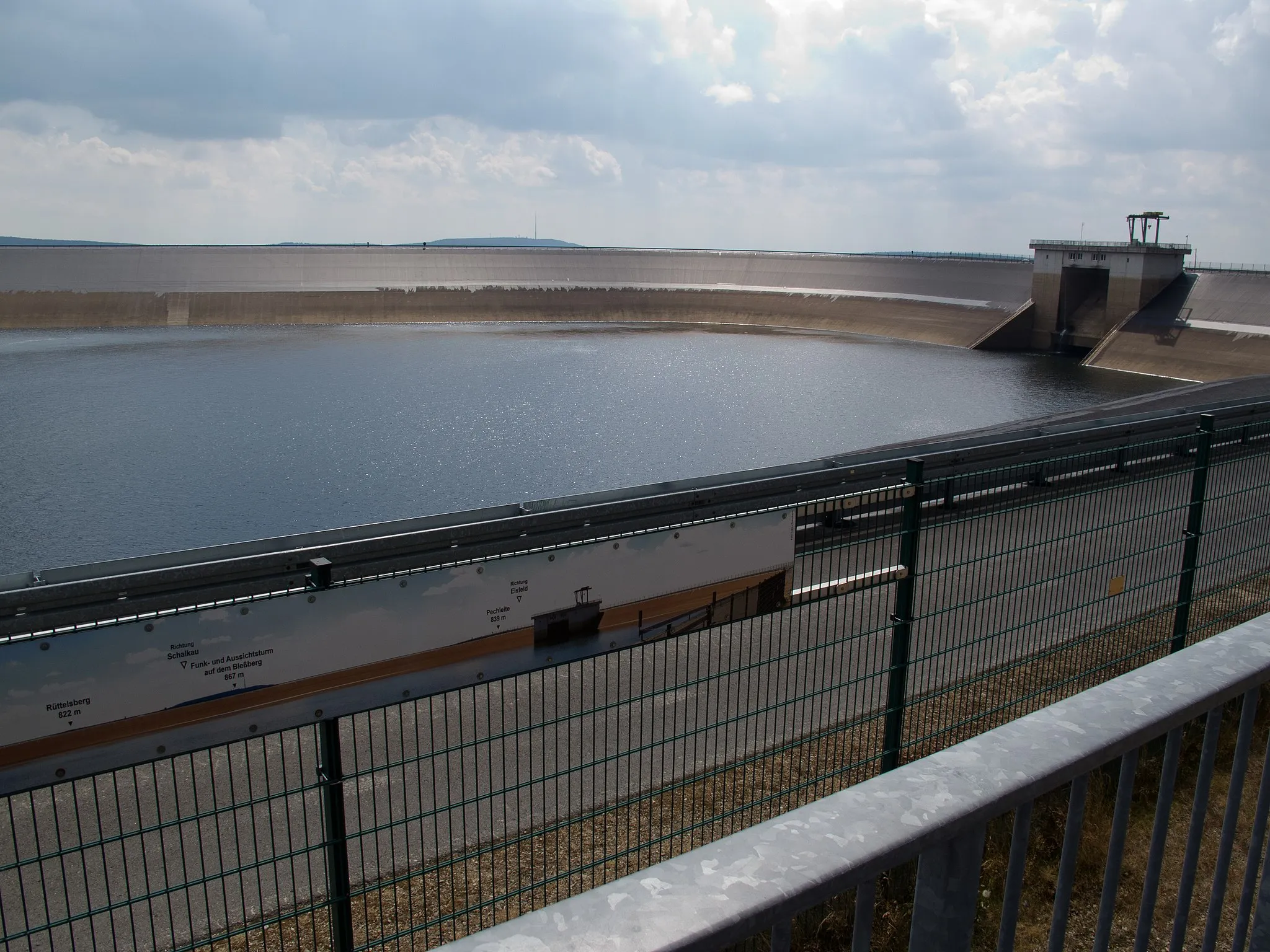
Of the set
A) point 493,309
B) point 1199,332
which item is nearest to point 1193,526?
point 1199,332

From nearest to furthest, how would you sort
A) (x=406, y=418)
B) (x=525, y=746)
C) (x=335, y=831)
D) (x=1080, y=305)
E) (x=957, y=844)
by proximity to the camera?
(x=957, y=844), (x=335, y=831), (x=525, y=746), (x=406, y=418), (x=1080, y=305)

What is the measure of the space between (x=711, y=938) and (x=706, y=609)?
3583 mm

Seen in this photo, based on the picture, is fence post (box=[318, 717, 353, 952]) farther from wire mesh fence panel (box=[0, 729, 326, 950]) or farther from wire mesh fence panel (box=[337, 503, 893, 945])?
wire mesh fence panel (box=[0, 729, 326, 950])

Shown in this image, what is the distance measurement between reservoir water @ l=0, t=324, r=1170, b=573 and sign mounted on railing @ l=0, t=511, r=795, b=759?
1422 centimetres

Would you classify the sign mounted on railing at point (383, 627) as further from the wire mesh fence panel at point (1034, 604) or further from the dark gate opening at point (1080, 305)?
the dark gate opening at point (1080, 305)

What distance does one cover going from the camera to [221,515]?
61.6 ft

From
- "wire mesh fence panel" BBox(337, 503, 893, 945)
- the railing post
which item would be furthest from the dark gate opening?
→ the railing post

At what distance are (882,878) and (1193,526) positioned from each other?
3.08m

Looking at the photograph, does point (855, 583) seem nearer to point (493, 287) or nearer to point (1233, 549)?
point (1233, 549)

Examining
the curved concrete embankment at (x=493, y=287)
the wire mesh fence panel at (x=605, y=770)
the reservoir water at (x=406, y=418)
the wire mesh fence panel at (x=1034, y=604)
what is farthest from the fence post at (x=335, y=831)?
the curved concrete embankment at (x=493, y=287)

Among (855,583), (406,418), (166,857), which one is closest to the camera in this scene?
(855,583)

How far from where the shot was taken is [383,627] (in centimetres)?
380

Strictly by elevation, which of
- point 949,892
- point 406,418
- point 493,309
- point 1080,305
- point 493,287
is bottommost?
point 406,418

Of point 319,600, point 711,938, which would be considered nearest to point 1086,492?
point 319,600
